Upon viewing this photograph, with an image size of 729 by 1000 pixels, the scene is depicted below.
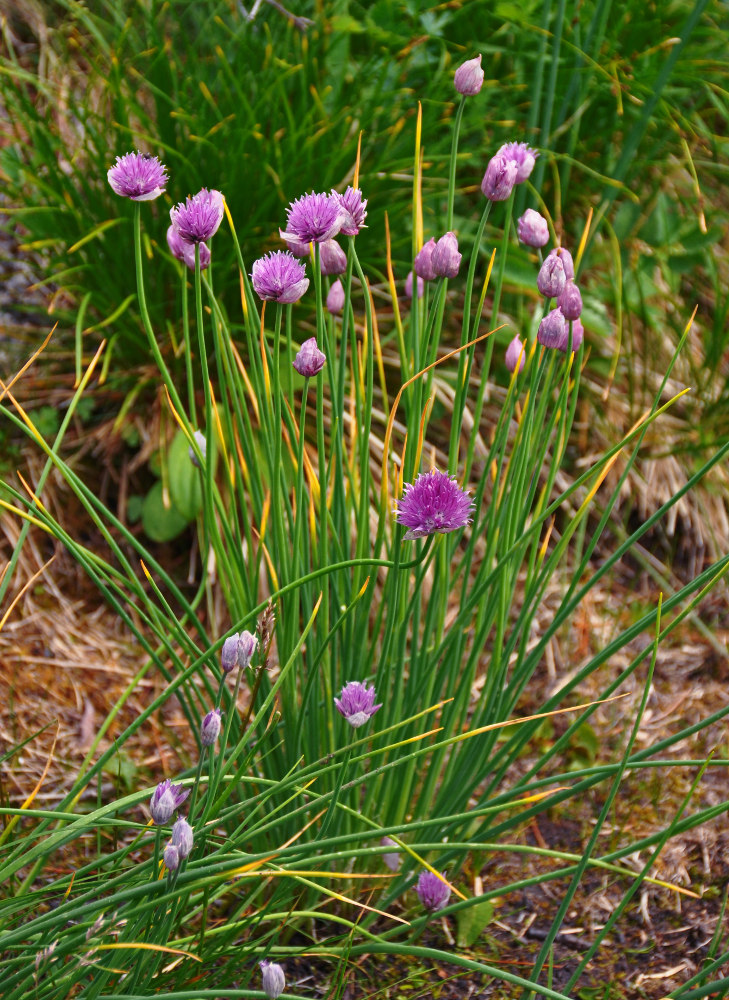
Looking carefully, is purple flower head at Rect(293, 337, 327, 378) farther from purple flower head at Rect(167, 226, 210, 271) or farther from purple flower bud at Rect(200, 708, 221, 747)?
purple flower bud at Rect(200, 708, 221, 747)

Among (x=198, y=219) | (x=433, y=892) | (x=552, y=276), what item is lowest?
(x=433, y=892)

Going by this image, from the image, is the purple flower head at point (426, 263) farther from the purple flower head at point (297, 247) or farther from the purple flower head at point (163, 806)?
the purple flower head at point (163, 806)

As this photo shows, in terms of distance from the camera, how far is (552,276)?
1172 mm

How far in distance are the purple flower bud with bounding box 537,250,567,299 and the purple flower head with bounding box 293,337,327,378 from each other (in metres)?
0.30

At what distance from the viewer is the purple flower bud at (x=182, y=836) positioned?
0.85 metres

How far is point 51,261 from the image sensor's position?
6.95 ft

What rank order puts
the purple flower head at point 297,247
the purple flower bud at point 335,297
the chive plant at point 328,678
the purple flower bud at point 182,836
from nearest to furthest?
the purple flower bud at point 182,836
the chive plant at point 328,678
the purple flower head at point 297,247
the purple flower bud at point 335,297

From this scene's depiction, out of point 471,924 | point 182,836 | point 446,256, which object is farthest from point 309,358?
point 471,924

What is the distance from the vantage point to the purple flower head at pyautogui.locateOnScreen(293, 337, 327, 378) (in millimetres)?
1109

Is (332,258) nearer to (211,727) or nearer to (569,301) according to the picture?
(569,301)

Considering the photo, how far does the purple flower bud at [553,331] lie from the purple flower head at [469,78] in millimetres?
341

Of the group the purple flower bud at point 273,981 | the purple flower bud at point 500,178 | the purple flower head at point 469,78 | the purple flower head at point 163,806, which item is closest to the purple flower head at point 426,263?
the purple flower bud at point 500,178

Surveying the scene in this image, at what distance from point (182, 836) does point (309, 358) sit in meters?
0.57

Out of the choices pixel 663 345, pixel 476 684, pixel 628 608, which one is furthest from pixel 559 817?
pixel 663 345
